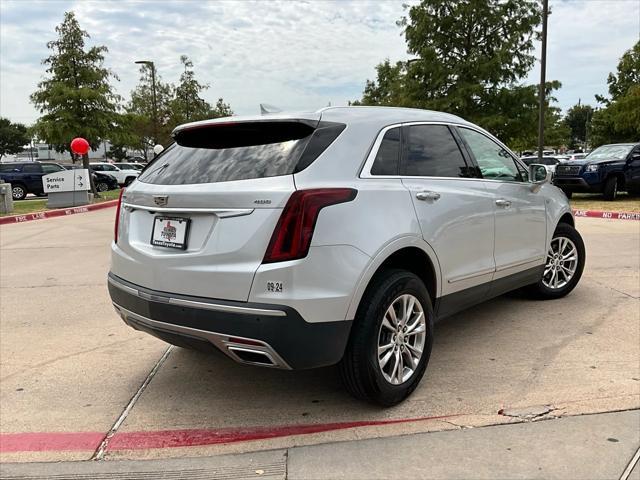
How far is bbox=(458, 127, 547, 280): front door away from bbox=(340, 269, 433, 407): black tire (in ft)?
4.43

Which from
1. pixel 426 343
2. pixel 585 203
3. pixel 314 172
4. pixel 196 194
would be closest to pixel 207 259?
pixel 196 194

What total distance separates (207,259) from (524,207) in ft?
9.85

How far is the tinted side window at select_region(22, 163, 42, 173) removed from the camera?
23422 millimetres

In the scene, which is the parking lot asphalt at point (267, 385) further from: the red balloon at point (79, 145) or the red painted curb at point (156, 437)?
the red balloon at point (79, 145)

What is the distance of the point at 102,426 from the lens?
329 cm

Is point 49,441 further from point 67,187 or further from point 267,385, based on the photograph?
point 67,187

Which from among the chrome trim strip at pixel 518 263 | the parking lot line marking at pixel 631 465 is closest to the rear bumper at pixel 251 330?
the parking lot line marking at pixel 631 465

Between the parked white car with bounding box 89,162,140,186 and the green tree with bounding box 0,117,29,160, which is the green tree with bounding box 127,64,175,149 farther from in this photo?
the green tree with bounding box 0,117,29,160

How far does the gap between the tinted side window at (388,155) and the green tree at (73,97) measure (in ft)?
63.6

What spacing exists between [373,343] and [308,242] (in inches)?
29.1

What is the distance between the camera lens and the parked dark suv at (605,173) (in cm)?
1511

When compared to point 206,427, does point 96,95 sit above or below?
above

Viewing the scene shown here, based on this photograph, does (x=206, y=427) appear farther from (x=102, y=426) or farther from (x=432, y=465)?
(x=432, y=465)

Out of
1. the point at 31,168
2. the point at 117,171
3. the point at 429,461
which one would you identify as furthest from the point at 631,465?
the point at 117,171
